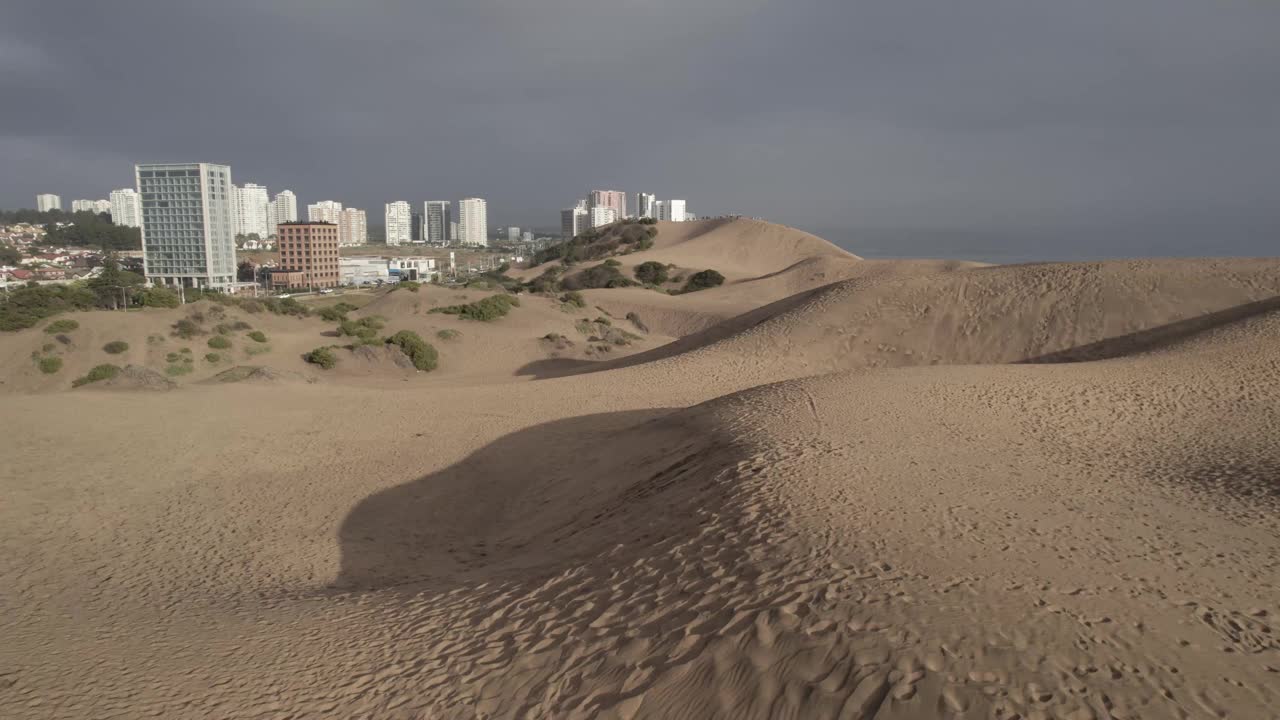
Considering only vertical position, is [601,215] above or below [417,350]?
above

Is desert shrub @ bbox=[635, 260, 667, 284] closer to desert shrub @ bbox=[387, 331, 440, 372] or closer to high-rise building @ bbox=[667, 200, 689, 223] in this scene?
desert shrub @ bbox=[387, 331, 440, 372]

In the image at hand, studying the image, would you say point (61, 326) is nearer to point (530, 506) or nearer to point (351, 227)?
point (530, 506)

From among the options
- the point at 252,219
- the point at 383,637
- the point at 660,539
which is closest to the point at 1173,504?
the point at 660,539

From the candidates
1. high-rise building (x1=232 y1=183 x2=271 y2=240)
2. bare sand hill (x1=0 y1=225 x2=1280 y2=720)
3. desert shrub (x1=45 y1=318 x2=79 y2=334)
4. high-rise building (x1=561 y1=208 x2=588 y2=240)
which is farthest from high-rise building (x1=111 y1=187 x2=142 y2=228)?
bare sand hill (x1=0 y1=225 x2=1280 y2=720)

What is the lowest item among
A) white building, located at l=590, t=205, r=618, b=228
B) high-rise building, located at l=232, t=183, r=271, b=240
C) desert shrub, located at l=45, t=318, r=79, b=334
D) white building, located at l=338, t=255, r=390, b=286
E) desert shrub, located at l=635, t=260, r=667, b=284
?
desert shrub, located at l=45, t=318, r=79, b=334

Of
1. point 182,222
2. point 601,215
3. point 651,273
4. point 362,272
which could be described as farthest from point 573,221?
point 651,273

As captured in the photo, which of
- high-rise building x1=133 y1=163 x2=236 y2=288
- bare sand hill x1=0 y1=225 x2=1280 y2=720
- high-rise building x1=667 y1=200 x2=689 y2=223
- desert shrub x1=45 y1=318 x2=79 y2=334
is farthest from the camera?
high-rise building x1=667 y1=200 x2=689 y2=223

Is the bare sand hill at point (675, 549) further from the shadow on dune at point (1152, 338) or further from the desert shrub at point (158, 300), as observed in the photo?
the desert shrub at point (158, 300)
